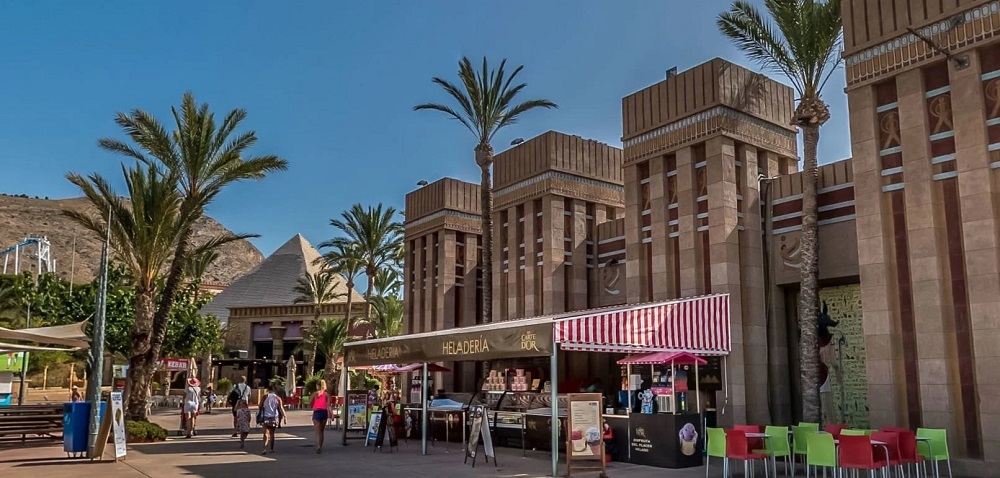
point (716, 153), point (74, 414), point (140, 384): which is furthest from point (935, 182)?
point (140, 384)

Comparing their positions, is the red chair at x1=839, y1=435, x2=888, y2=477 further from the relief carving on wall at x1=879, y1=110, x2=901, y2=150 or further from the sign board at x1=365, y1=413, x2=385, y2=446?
the sign board at x1=365, y1=413, x2=385, y2=446

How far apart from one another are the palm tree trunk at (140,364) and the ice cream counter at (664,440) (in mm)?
12635

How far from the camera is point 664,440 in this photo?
14.2 m

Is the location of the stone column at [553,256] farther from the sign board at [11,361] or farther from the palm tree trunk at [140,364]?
the sign board at [11,361]

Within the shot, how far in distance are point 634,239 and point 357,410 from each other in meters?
8.75

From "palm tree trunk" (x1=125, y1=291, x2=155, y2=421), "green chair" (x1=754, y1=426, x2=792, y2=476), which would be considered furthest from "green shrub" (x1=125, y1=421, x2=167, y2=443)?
"green chair" (x1=754, y1=426, x2=792, y2=476)

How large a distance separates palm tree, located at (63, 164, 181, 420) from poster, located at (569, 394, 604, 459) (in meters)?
12.7

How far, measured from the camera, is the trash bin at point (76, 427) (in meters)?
15.8

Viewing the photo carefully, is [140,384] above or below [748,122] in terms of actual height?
below

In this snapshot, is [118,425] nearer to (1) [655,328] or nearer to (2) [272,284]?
(1) [655,328]

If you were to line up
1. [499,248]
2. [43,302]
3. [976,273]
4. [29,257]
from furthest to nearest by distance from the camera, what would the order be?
1. [29,257]
2. [43,302]
3. [499,248]
4. [976,273]

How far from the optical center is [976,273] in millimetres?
12719

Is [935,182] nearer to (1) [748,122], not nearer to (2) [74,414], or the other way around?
(1) [748,122]

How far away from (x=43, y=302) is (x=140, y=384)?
22.1 meters
